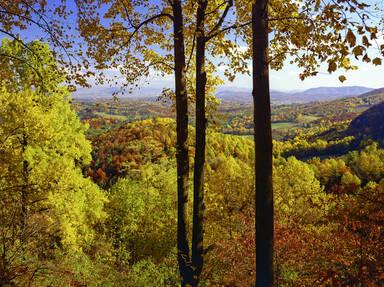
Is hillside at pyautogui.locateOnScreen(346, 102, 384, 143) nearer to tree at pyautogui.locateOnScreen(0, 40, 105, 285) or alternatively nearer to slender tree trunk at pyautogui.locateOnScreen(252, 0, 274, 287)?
tree at pyautogui.locateOnScreen(0, 40, 105, 285)

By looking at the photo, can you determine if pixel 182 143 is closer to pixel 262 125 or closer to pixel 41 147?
pixel 262 125

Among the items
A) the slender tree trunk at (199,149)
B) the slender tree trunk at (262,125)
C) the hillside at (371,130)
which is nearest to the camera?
the slender tree trunk at (262,125)

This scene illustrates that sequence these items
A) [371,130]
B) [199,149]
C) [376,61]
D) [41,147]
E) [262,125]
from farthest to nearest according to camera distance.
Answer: [371,130]
[41,147]
[199,149]
[262,125]
[376,61]

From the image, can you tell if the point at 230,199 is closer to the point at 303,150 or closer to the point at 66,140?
the point at 66,140

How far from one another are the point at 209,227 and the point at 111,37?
20949 millimetres

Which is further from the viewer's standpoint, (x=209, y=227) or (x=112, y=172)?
(x=112, y=172)

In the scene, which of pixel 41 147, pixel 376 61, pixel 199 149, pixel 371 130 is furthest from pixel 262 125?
pixel 371 130

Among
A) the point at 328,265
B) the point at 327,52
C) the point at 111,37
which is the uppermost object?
the point at 111,37

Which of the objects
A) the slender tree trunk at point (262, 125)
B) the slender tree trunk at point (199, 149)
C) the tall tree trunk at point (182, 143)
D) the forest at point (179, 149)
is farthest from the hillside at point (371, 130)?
the slender tree trunk at point (262, 125)

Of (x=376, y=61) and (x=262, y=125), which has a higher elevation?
(x=376, y=61)

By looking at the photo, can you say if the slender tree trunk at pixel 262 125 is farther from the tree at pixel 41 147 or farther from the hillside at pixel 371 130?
the hillside at pixel 371 130

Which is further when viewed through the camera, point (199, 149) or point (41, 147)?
point (41, 147)

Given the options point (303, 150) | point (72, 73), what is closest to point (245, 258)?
point (72, 73)

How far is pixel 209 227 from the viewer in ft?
88.7
